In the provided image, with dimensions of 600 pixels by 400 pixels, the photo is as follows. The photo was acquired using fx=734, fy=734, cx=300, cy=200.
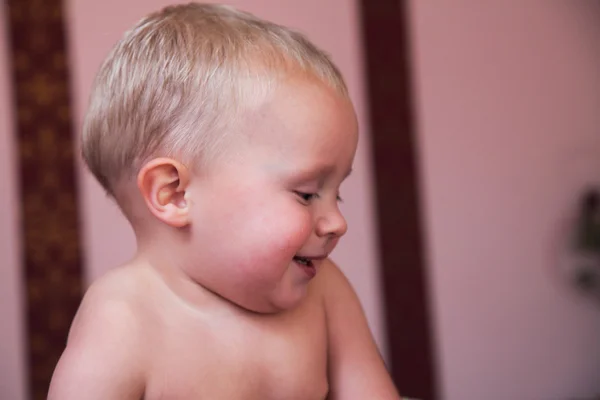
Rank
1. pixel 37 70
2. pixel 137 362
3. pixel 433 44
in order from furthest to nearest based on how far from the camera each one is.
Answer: pixel 433 44 → pixel 37 70 → pixel 137 362

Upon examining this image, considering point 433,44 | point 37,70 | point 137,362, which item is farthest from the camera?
point 433,44

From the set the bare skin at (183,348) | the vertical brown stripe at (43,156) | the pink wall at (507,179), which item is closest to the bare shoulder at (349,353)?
the bare skin at (183,348)

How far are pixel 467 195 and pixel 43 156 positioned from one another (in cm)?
154

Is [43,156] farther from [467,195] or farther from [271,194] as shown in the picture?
[271,194]

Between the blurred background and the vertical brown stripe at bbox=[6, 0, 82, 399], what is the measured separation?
4 cm

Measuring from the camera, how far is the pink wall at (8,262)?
2.49m

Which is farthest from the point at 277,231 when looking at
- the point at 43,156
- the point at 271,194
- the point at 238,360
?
the point at 43,156

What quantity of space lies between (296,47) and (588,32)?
2.44m

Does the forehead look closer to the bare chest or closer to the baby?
the baby

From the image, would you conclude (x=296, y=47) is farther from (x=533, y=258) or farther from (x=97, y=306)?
(x=533, y=258)

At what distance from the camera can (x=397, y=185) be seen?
2750mm

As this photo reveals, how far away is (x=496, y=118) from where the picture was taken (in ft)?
9.13

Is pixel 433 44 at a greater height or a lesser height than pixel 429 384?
greater

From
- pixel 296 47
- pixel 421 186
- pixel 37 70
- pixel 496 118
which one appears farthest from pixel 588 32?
pixel 296 47
